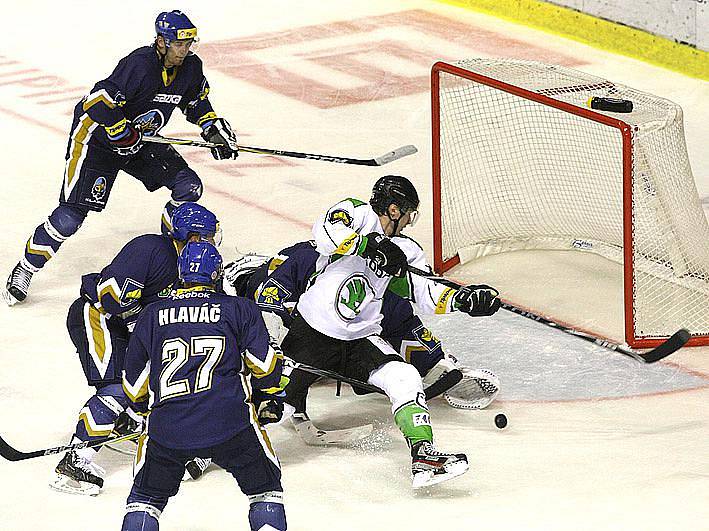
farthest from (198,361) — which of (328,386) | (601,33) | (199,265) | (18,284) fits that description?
(601,33)

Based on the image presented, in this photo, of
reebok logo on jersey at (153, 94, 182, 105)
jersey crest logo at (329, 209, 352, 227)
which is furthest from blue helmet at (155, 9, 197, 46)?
jersey crest logo at (329, 209, 352, 227)

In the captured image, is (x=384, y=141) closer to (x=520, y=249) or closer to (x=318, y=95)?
(x=318, y=95)

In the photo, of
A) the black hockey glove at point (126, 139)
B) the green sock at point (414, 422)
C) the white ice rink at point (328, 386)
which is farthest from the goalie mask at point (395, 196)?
the black hockey glove at point (126, 139)

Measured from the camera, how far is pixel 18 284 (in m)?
5.48

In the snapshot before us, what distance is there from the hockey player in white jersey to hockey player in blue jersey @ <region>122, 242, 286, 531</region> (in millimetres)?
683

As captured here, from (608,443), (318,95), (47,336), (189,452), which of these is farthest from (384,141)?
(189,452)

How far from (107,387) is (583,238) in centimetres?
236

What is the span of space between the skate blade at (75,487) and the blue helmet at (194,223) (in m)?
0.72

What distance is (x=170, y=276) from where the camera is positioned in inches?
163

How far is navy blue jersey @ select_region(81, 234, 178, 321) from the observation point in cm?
408

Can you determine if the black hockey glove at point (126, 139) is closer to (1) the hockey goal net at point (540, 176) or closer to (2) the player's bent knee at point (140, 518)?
(1) the hockey goal net at point (540, 176)

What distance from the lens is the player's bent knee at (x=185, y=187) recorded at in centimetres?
550

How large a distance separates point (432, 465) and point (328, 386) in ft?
2.78

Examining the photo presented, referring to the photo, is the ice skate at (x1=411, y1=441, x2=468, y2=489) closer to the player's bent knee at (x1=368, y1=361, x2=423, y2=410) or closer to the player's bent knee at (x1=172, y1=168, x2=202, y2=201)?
the player's bent knee at (x1=368, y1=361, x2=423, y2=410)
